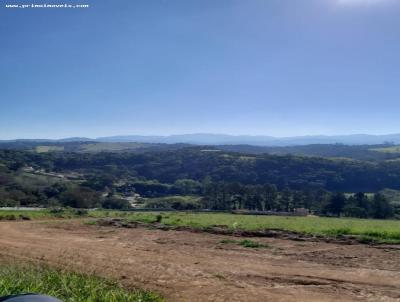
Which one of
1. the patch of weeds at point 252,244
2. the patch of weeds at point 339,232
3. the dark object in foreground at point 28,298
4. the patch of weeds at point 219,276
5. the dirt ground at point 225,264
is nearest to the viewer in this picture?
the dark object in foreground at point 28,298

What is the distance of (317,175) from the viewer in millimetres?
114875

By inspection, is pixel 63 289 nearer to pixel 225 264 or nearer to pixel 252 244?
pixel 225 264

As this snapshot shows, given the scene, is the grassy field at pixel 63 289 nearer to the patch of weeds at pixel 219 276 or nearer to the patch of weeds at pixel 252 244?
the patch of weeds at pixel 219 276

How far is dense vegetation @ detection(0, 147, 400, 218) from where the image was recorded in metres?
61.8

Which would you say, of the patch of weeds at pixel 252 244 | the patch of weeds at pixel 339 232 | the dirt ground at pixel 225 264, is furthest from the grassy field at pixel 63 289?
the patch of weeds at pixel 339 232

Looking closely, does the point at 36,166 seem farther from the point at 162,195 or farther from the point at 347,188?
the point at 347,188

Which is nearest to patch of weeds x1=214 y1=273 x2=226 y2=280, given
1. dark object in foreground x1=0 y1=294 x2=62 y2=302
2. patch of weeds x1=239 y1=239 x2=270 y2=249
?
patch of weeds x1=239 y1=239 x2=270 y2=249

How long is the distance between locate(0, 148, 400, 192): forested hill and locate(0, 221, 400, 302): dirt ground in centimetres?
8413

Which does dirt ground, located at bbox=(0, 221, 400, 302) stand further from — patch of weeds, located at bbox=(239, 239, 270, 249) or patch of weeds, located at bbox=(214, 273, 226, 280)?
patch of weeds, located at bbox=(239, 239, 270, 249)

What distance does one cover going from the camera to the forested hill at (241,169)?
109250mm

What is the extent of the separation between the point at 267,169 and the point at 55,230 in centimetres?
9958

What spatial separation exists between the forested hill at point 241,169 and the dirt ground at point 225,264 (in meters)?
84.1

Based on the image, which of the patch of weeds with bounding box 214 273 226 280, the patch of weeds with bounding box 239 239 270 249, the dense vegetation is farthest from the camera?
the dense vegetation

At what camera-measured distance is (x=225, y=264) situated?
12680 mm
